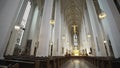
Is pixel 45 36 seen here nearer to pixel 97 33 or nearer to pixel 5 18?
pixel 5 18

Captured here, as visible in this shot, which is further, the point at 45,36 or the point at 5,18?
the point at 45,36

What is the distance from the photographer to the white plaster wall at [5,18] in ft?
13.7

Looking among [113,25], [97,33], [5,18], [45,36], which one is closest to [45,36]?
[45,36]

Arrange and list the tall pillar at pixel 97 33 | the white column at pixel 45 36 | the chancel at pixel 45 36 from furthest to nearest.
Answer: the tall pillar at pixel 97 33, the white column at pixel 45 36, the chancel at pixel 45 36

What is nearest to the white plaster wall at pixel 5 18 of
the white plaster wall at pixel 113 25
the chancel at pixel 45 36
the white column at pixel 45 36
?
the chancel at pixel 45 36

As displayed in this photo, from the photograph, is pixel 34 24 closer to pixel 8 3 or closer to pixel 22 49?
pixel 22 49

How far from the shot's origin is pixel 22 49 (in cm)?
1107

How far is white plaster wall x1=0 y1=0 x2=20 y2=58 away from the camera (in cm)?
417

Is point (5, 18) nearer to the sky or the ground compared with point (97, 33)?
nearer to the ground

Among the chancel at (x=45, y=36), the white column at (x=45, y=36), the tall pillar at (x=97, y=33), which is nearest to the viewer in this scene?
the chancel at (x=45, y=36)

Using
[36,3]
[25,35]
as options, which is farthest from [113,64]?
[36,3]

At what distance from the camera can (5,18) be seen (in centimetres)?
434

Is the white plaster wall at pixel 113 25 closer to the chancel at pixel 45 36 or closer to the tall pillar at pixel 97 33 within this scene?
the chancel at pixel 45 36

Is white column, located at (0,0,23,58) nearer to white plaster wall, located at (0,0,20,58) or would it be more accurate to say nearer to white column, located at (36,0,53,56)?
white plaster wall, located at (0,0,20,58)
